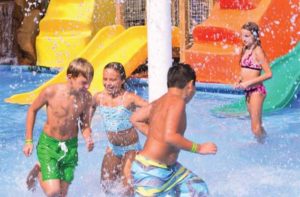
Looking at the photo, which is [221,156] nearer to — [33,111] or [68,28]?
[33,111]

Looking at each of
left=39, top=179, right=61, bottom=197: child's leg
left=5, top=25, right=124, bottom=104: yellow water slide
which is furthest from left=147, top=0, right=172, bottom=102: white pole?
left=5, top=25, right=124, bottom=104: yellow water slide

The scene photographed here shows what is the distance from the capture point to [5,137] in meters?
8.70

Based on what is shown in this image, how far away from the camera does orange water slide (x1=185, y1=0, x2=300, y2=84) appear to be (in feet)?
34.8

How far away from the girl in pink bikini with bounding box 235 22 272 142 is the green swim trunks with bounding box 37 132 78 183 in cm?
253

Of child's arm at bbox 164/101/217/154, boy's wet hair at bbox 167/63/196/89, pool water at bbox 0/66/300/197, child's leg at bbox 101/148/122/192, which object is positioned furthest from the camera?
pool water at bbox 0/66/300/197

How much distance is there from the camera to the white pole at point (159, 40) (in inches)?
275

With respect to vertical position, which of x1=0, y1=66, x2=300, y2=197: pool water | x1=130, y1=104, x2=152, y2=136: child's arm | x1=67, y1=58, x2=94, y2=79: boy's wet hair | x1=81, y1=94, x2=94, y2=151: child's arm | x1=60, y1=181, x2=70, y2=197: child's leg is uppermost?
x1=67, y1=58, x2=94, y2=79: boy's wet hair

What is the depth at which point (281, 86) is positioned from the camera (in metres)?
9.76

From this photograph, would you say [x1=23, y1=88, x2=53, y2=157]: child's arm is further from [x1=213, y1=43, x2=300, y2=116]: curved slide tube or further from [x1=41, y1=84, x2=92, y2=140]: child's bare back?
[x1=213, y1=43, x2=300, y2=116]: curved slide tube

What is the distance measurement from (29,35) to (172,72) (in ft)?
29.3

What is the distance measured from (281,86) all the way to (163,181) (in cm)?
551

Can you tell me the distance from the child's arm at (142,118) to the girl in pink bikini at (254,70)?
9.08 ft

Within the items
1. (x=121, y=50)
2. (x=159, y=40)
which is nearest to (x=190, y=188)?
(x=159, y=40)

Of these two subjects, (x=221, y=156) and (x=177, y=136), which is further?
(x=221, y=156)
